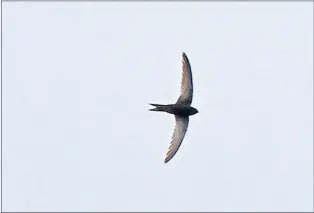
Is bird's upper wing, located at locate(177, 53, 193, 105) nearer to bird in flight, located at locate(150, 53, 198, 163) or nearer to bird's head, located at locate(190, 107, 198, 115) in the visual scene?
bird in flight, located at locate(150, 53, 198, 163)

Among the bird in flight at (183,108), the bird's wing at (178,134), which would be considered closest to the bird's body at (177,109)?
the bird in flight at (183,108)

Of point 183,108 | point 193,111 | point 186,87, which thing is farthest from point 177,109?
point 186,87

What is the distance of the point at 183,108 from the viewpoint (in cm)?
2759

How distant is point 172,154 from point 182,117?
2452mm

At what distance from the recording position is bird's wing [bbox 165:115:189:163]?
26.1 m

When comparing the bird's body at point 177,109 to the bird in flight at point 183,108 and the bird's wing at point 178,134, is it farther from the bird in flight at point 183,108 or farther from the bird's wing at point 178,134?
the bird's wing at point 178,134

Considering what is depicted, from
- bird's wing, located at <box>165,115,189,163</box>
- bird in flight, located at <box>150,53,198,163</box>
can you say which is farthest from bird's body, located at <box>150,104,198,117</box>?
bird's wing, located at <box>165,115,189,163</box>

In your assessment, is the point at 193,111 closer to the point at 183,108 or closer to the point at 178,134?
the point at 183,108

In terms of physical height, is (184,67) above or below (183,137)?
above

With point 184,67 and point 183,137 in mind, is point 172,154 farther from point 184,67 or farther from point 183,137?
point 184,67

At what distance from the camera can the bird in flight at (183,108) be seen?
26812mm

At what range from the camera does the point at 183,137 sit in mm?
27203

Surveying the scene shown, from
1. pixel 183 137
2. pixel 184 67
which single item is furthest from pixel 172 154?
pixel 184 67

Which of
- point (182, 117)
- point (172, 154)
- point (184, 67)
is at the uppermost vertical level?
point (184, 67)
